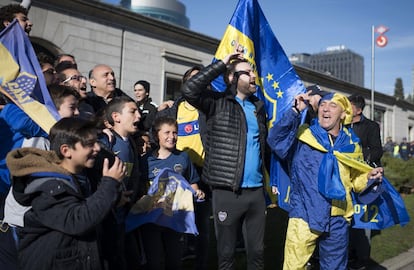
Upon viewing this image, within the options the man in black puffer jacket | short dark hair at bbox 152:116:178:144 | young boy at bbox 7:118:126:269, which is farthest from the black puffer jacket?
young boy at bbox 7:118:126:269

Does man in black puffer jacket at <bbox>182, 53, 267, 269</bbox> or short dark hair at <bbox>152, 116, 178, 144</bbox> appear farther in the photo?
short dark hair at <bbox>152, 116, 178, 144</bbox>

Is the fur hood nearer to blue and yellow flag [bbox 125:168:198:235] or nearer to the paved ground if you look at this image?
blue and yellow flag [bbox 125:168:198:235]

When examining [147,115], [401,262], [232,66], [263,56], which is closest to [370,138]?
[401,262]

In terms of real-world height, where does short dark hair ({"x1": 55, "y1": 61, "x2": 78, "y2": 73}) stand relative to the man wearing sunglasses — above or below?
above

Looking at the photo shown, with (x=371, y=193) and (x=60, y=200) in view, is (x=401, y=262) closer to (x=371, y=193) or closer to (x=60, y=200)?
(x=371, y=193)

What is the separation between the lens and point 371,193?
386cm

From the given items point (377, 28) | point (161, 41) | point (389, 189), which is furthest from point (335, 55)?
point (389, 189)

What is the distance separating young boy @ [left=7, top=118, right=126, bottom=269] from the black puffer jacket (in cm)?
121

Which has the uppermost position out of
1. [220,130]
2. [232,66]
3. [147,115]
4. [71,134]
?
[232,66]

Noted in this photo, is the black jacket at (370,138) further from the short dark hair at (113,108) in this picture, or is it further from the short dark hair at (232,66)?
the short dark hair at (113,108)

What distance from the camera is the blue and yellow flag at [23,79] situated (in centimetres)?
287

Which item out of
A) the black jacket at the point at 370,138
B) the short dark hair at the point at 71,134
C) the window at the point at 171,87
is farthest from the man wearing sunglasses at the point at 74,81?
the window at the point at 171,87

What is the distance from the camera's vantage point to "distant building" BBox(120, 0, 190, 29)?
20.3 metres

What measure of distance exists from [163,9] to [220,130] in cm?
2361
